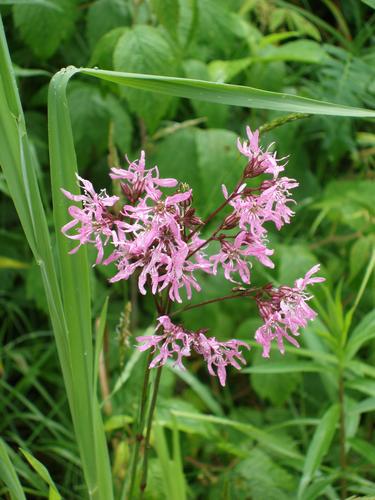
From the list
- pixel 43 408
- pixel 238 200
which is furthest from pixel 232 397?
pixel 238 200

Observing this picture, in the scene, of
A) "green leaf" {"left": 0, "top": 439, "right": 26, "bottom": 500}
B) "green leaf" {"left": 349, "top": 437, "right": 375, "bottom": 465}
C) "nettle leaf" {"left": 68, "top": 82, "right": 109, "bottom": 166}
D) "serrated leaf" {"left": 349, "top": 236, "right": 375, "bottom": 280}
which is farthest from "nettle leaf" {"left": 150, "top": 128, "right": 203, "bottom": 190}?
"green leaf" {"left": 0, "top": 439, "right": 26, "bottom": 500}

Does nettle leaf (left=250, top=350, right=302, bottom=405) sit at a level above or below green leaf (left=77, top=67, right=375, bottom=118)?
below

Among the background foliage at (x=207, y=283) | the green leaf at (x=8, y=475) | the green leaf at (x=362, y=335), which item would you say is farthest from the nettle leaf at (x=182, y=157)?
the green leaf at (x=8, y=475)

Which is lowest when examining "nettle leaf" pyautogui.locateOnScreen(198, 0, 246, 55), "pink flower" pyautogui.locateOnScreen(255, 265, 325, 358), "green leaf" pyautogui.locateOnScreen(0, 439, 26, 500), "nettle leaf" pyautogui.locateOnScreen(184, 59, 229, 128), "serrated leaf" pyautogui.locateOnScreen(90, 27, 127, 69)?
"green leaf" pyautogui.locateOnScreen(0, 439, 26, 500)

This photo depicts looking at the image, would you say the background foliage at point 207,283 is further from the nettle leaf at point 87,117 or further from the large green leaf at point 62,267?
the large green leaf at point 62,267

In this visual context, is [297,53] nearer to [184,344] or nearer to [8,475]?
[184,344]

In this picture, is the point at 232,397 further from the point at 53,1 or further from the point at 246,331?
the point at 53,1

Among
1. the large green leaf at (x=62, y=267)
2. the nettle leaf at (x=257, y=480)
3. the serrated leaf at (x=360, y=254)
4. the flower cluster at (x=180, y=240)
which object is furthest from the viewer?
the serrated leaf at (x=360, y=254)

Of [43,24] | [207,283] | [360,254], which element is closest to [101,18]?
[43,24]

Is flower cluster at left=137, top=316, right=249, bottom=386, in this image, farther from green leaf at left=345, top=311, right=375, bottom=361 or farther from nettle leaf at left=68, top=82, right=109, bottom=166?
nettle leaf at left=68, top=82, right=109, bottom=166
